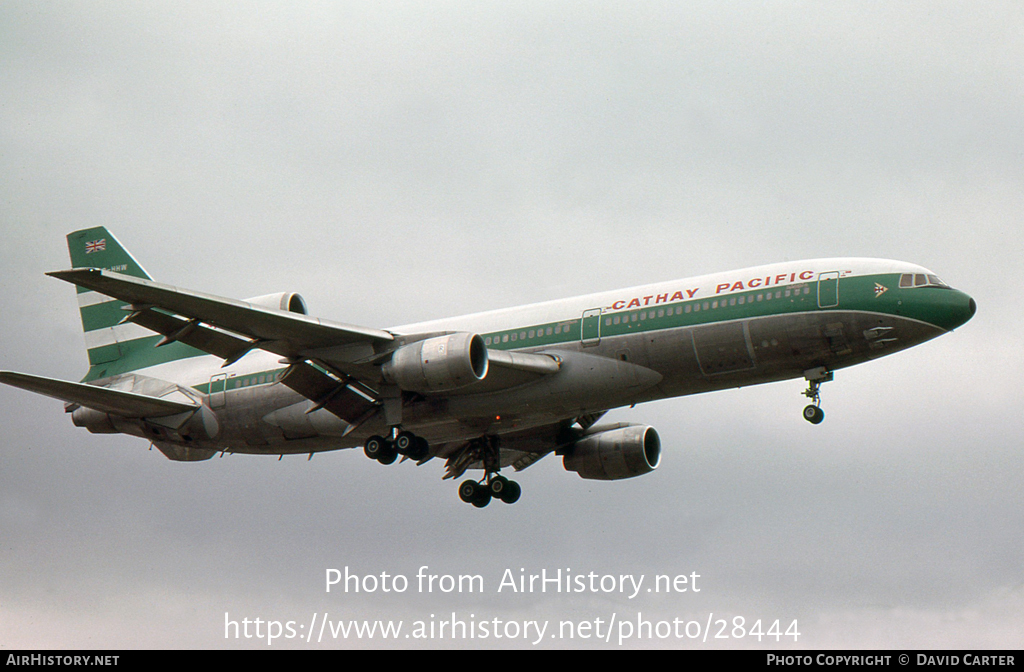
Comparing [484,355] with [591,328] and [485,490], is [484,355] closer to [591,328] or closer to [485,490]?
[591,328]

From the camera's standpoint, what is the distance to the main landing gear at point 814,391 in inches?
1255

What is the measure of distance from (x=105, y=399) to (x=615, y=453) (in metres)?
17.6

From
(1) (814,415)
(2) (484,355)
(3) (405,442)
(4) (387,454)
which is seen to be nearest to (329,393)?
(4) (387,454)

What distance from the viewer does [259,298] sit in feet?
117

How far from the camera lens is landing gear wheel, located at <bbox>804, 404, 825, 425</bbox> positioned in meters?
31.8

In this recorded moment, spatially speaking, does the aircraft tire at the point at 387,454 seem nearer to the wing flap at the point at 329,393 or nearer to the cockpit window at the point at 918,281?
the wing flap at the point at 329,393

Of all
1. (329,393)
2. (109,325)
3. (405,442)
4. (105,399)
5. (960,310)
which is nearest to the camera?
(960,310)

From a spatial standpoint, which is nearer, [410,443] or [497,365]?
[497,365]

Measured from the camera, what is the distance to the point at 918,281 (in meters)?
31.2

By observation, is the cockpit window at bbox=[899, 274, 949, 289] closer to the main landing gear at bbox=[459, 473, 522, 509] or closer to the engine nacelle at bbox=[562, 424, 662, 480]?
the engine nacelle at bbox=[562, 424, 662, 480]
